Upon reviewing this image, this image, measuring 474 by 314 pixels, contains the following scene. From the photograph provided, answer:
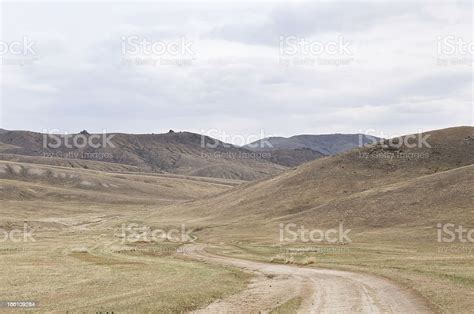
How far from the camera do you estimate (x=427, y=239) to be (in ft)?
208

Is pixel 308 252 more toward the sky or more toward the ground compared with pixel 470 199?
more toward the ground

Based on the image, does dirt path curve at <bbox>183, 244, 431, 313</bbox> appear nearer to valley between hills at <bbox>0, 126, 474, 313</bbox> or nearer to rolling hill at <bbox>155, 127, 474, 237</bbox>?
valley between hills at <bbox>0, 126, 474, 313</bbox>

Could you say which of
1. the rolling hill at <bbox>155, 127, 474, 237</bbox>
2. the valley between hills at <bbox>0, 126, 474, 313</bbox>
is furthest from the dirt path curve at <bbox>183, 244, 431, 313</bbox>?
the rolling hill at <bbox>155, 127, 474, 237</bbox>

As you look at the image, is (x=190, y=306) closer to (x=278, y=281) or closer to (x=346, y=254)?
(x=278, y=281)

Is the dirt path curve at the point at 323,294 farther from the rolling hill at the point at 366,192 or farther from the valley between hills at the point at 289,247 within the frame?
the rolling hill at the point at 366,192

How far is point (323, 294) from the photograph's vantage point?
29.6 meters

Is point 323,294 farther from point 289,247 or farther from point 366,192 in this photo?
point 366,192

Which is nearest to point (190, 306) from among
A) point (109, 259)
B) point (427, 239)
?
point (109, 259)

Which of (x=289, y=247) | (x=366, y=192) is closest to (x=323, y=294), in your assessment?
(x=289, y=247)

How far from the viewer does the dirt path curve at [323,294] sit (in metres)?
25.5

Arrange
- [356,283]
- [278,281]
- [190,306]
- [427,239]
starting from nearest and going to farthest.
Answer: [190,306]
[356,283]
[278,281]
[427,239]

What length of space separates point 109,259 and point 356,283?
1052 inches

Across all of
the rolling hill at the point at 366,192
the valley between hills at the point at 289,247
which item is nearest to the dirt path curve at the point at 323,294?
the valley between hills at the point at 289,247

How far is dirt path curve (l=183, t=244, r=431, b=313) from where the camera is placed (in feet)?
83.5
